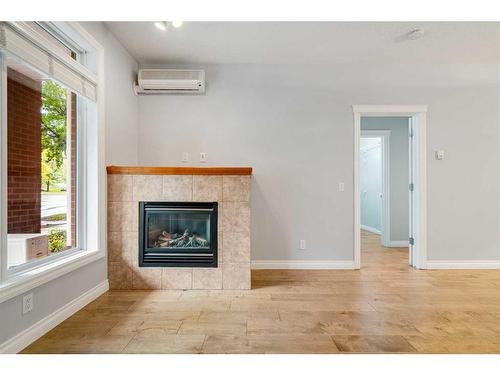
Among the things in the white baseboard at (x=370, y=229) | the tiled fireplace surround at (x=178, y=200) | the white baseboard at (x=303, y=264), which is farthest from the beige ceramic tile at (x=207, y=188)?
the white baseboard at (x=370, y=229)

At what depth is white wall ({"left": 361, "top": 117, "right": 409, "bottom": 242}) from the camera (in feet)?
17.2

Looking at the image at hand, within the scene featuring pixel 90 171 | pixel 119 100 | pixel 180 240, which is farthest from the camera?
pixel 119 100

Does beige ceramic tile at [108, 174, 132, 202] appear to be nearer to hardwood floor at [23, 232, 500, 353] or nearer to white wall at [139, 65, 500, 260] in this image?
white wall at [139, 65, 500, 260]

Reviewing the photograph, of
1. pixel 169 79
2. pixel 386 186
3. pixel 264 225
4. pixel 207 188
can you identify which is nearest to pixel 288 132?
pixel 264 225

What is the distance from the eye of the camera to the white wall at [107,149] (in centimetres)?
178

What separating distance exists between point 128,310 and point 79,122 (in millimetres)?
1703

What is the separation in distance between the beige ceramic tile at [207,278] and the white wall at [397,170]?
3.67 metres

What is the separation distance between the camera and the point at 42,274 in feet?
6.46

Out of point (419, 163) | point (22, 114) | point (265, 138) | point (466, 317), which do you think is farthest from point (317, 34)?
point (466, 317)

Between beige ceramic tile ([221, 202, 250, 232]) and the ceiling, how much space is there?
1.75m

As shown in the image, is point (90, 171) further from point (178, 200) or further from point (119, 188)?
point (178, 200)

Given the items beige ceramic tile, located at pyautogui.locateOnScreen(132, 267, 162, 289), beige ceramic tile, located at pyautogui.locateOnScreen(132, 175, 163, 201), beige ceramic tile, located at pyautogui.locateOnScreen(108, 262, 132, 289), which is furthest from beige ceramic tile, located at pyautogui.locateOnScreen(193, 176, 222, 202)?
beige ceramic tile, located at pyautogui.locateOnScreen(108, 262, 132, 289)

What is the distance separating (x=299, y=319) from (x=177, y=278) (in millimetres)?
1307

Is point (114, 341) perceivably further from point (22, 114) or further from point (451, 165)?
point (451, 165)
